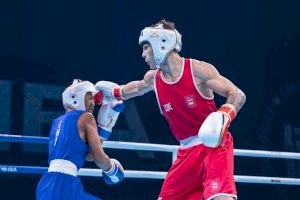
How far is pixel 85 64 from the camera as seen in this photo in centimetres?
604

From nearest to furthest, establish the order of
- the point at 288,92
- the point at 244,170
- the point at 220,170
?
1. the point at 220,170
2. the point at 244,170
3. the point at 288,92

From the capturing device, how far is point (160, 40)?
3.53 m

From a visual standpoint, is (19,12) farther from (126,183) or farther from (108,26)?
(126,183)

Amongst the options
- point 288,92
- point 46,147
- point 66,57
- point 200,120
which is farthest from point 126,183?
point 200,120

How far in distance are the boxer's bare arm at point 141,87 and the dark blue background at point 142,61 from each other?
210cm

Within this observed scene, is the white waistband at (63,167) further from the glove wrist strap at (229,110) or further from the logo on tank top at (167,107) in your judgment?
the glove wrist strap at (229,110)

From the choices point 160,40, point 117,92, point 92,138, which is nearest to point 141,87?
point 117,92

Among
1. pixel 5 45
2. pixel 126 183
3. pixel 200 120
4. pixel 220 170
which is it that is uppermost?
pixel 5 45

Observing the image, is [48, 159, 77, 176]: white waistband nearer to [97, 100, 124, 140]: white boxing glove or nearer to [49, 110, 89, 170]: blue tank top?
[49, 110, 89, 170]: blue tank top

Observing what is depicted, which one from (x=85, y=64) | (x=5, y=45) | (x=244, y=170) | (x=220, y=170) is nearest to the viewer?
(x=220, y=170)

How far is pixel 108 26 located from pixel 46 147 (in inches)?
53.1

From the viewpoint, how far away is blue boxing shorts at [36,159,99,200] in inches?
133

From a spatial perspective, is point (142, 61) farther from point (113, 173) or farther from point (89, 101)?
point (113, 173)

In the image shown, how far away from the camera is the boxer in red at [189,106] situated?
3.28m
